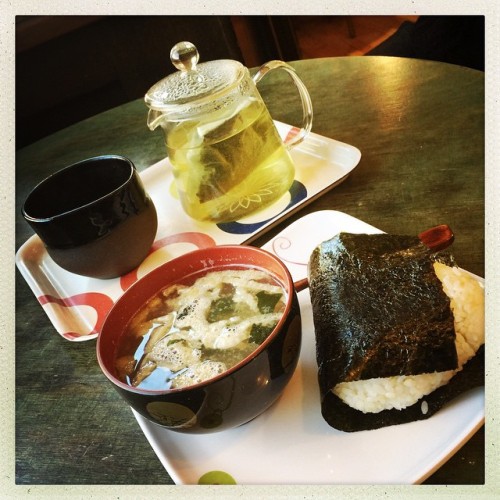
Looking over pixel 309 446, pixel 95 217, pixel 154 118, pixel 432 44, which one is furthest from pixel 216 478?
pixel 432 44

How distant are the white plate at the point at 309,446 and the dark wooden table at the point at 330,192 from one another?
16mm

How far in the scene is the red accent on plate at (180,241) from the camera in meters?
0.57

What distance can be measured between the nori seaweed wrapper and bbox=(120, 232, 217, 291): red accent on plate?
0.23 metres

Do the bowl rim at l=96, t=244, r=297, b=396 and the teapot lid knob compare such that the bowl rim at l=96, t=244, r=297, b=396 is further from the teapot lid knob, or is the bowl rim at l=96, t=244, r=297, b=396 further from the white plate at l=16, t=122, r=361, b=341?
the teapot lid knob

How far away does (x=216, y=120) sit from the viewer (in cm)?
55

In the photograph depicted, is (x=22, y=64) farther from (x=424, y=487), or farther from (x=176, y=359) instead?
(x=424, y=487)

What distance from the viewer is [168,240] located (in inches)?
23.7

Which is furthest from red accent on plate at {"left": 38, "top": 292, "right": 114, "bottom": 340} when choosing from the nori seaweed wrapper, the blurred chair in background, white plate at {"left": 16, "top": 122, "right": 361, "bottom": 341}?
the blurred chair in background

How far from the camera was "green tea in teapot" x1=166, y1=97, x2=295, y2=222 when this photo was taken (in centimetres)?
55

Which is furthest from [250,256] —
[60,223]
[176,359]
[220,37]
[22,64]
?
[22,64]

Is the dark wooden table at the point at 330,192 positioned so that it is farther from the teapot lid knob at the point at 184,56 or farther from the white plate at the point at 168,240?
the teapot lid knob at the point at 184,56

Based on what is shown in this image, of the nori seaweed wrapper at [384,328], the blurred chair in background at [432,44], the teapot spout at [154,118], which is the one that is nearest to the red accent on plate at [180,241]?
the teapot spout at [154,118]

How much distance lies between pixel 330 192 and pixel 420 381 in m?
0.29
